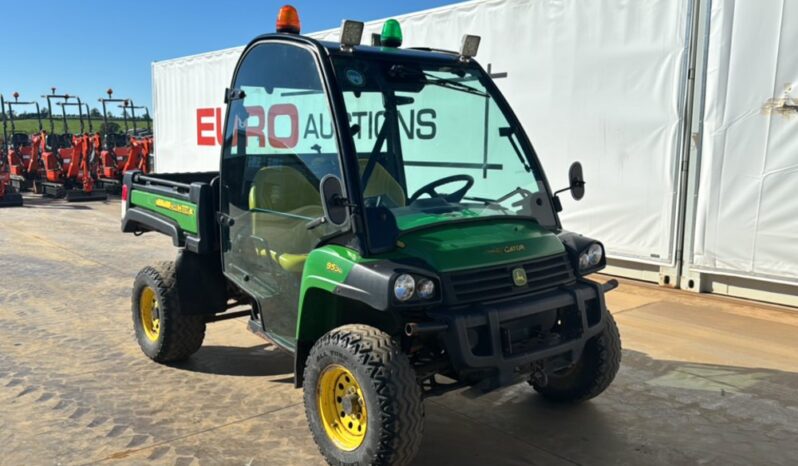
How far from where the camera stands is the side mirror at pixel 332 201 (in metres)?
3.02

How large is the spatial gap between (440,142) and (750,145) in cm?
410

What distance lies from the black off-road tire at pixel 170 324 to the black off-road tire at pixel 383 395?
1.97m

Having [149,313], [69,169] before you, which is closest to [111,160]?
[69,169]

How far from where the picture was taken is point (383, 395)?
2881mm

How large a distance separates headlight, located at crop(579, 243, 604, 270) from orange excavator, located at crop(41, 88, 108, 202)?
1542 centimetres

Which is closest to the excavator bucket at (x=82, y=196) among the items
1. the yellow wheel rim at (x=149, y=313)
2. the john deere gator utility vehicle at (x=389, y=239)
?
the yellow wheel rim at (x=149, y=313)

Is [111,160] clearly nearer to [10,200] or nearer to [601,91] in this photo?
[10,200]

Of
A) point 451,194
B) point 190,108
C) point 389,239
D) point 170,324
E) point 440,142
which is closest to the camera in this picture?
point 389,239

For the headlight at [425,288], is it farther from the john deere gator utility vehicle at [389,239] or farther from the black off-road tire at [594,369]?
A: the black off-road tire at [594,369]

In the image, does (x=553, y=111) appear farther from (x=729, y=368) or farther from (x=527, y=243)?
(x=527, y=243)

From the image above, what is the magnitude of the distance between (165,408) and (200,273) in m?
0.93

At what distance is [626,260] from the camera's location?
7.59 m

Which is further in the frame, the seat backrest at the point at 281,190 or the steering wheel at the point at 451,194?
the steering wheel at the point at 451,194

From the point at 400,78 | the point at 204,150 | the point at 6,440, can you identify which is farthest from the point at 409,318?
the point at 204,150
